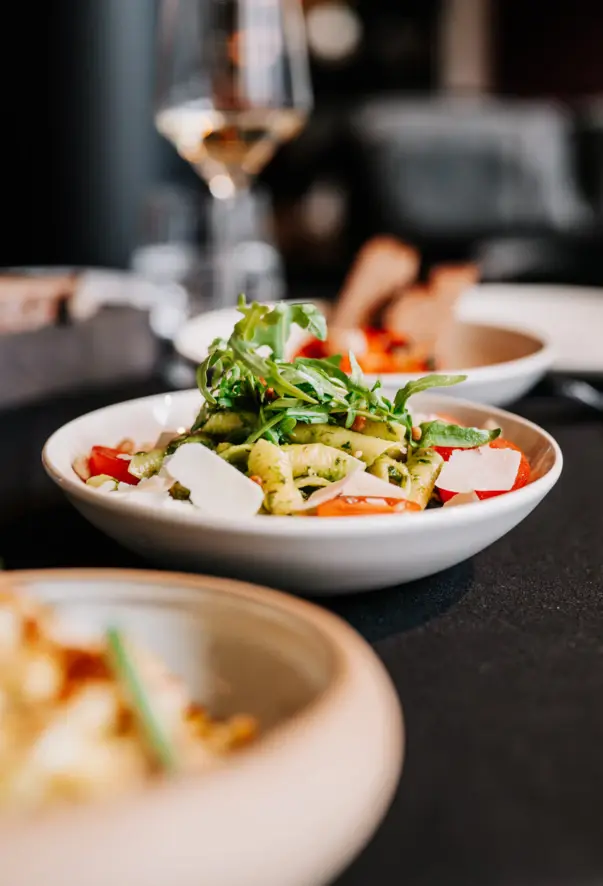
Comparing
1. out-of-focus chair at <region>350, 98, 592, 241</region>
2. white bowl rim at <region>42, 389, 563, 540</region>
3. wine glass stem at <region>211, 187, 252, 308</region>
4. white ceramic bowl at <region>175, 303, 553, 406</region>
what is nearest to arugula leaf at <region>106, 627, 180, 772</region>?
white bowl rim at <region>42, 389, 563, 540</region>

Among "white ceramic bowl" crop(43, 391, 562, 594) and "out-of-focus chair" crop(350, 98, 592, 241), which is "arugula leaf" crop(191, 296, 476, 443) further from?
"out-of-focus chair" crop(350, 98, 592, 241)

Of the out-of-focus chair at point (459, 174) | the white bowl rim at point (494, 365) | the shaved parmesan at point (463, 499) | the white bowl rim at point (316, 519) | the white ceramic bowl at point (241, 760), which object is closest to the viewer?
the white ceramic bowl at point (241, 760)

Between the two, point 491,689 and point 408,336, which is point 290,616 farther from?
point 408,336

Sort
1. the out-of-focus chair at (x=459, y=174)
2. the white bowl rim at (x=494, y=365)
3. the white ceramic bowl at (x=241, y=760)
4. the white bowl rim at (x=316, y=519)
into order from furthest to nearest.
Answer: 1. the out-of-focus chair at (x=459, y=174)
2. the white bowl rim at (x=494, y=365)
3. the white bowl rim at (x=316, y=519)
4. the white ceramic bowl at (x=241, y=760)

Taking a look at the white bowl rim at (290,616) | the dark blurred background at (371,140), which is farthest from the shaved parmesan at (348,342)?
the dark blurred background at (371,140)

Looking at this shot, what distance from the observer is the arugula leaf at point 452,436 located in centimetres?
75

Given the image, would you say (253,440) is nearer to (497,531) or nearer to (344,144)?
(497,531)

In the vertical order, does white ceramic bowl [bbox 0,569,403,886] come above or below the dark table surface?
above

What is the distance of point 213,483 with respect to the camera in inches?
25.6

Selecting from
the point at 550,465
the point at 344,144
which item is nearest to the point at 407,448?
the point at 550,465

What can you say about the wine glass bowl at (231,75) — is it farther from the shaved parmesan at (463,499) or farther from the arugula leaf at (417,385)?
the shaved parmesan at (463,499)

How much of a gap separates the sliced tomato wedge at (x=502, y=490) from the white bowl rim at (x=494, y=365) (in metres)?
0.19

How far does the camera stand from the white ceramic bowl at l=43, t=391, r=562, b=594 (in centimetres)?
59

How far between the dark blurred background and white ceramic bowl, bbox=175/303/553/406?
1.22 m
